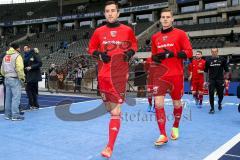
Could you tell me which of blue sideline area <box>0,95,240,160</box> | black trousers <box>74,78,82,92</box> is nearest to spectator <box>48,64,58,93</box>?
black trousers <box>74,78,82,92</box>

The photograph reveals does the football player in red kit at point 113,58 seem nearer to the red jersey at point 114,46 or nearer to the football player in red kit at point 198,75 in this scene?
the red jersey at point 114,46

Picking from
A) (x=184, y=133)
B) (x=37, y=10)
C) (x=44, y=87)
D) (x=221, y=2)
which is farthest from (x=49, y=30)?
(x=184, y=133)

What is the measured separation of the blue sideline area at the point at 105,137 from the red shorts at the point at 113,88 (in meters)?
0.77

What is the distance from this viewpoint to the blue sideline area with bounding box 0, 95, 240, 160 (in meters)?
4.37

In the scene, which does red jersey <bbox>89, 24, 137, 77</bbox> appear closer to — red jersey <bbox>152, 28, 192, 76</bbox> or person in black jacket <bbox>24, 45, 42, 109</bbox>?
red jersey <bbox>152, 28, 192, 76</bbox>

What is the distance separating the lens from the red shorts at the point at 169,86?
504 cm

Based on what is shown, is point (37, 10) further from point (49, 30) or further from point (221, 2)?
point (221, 2)

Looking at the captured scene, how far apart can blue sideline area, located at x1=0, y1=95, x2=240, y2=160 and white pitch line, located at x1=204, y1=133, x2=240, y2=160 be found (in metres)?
0.08

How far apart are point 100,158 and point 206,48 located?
28.8m

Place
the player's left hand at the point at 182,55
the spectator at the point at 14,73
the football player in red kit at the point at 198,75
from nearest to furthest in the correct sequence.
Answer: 1. the player's left hand at the point at 182,55
2. the spectator at the point at 14,73
3. the football player in red kit at the point at 198,75

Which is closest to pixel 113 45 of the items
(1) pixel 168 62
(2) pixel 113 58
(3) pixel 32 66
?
(2) pixel 113 58

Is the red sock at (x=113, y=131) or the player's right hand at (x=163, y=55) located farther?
the player's right hand at (x=163, y=55)

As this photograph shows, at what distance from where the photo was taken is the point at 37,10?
57281 mm

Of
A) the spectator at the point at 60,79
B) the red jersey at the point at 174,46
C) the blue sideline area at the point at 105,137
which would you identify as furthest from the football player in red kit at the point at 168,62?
the spectator at the point at 60,79
